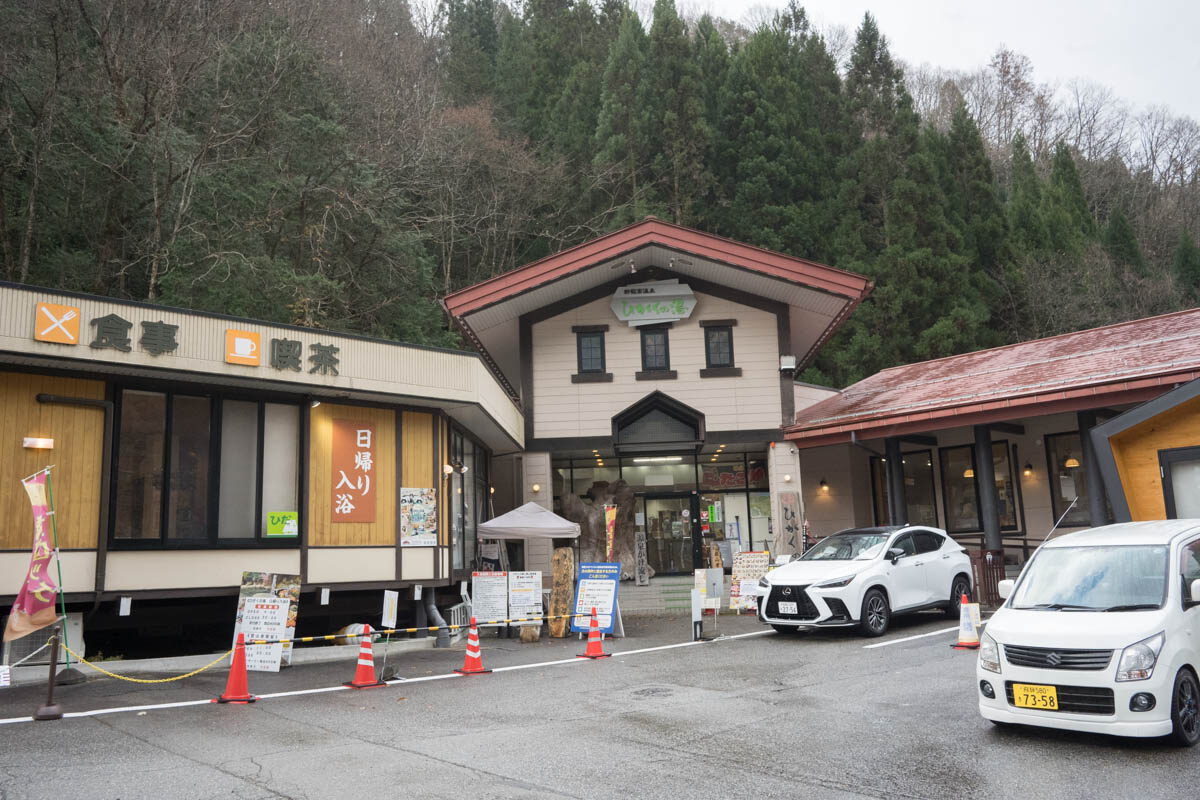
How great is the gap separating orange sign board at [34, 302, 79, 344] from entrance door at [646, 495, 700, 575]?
47.2ft

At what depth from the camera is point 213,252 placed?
21.4 meters

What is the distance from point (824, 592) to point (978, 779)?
7.25 meters

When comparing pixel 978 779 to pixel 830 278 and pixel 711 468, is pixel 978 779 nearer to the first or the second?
pixel 830 278

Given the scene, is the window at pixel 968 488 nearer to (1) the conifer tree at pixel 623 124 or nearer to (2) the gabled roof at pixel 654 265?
(2) the gabled roof at pixel 654 265

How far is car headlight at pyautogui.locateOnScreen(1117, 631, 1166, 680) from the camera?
6500 mm

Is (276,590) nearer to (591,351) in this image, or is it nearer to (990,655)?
(990,655)

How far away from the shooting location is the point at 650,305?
21484 mm

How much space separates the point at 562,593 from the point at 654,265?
9.21 meters

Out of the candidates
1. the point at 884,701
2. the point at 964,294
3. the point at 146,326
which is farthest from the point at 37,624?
the point at 964,294

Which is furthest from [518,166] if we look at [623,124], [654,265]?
[654,265]

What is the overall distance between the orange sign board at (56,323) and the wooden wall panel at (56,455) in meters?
0.84

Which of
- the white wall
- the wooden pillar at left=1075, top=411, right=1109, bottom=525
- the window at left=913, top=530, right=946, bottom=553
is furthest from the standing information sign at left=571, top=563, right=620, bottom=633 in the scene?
the wooden pillar at left=1075, top=411, right=1109, bottom=525

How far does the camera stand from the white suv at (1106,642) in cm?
650

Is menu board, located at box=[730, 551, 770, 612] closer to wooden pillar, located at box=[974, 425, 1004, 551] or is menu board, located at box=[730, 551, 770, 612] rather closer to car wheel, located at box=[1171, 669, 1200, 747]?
wooden pillar, located at box=[974, 425, 1004, 551]
